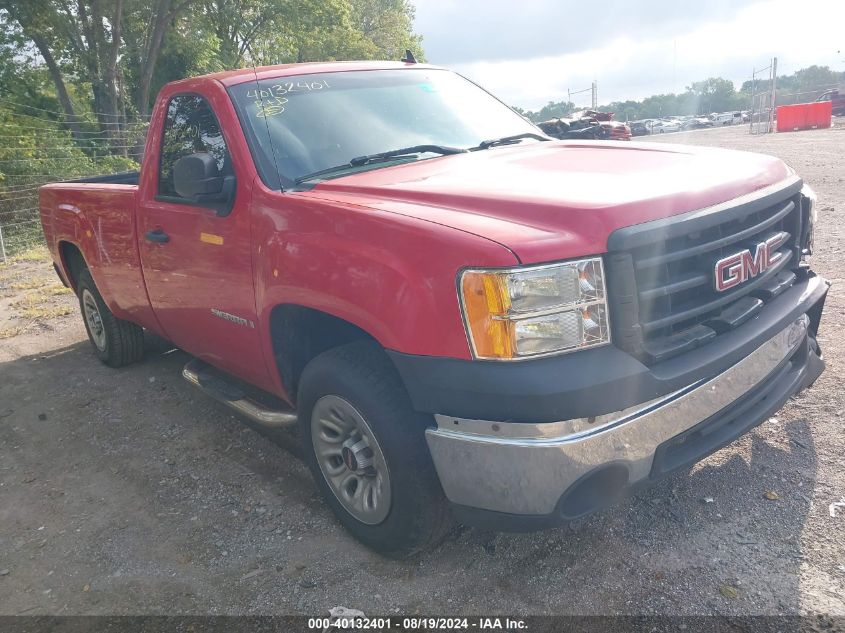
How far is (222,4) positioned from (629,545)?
32777 mm

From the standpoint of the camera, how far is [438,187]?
8.87 ft

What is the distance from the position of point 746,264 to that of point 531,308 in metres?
0.98

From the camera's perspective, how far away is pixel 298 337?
3.10 metres

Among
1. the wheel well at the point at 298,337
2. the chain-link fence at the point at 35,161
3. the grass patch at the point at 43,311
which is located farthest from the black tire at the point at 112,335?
the chain-link fence at the point at 35,161

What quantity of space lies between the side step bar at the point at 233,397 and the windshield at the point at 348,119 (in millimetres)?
1087

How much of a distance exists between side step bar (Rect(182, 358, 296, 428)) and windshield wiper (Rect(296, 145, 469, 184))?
111 centimetres

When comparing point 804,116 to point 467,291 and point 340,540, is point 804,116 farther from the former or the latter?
point 467,291

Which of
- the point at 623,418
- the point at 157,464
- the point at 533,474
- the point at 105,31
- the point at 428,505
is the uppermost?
the point at 105,31

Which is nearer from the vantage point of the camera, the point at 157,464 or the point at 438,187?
the point at 438,187

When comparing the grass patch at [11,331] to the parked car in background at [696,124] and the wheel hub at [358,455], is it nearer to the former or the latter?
the wheel hub at [358,455]

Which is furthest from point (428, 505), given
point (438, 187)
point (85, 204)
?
point (85, 204)

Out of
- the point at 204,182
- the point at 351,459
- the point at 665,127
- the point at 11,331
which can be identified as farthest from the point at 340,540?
the point at 665,127

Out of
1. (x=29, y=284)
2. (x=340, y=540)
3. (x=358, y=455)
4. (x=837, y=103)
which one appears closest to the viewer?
(x=358, y=455)

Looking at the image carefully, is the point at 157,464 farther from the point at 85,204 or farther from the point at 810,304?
the point at 810,304
